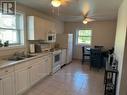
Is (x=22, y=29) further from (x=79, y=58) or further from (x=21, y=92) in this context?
(x=79, y=58)

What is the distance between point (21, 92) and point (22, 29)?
6.37 ft

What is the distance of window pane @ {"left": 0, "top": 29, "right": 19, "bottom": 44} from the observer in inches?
124

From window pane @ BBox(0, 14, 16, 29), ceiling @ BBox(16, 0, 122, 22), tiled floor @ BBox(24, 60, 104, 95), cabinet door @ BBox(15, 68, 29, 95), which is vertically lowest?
tiled floor @ BBox(24, 60, 104, 95)

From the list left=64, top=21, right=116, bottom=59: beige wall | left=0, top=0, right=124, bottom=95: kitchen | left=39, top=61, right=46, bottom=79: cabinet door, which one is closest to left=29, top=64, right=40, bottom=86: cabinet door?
left=0, top=0, right=124, bottom=95: kitchen

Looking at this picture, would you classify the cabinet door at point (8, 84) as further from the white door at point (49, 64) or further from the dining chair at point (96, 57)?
the dining chair at point (96, 57)

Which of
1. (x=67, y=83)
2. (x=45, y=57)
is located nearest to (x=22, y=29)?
(x=45, y=57)

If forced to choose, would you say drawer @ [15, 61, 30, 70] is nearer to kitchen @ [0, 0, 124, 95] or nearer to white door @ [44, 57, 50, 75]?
kitchen @ [0, 0, 124, 95]

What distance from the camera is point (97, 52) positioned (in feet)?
17.4

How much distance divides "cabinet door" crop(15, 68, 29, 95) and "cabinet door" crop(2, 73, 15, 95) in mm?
137

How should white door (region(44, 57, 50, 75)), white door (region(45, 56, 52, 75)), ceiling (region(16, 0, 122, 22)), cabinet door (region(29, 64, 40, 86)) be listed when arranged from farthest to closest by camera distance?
white door (region(45, 56, 52, 75)), white door (region(44, 57, 50, 75)), cabinet door (region(29, 64, 40, 86)), ceiling (region(16, 0, 122, 22))

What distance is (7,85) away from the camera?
235 cm

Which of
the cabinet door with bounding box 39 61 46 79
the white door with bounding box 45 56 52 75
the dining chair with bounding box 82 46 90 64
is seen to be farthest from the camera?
the dining chair with bounding box 82 46 90 64

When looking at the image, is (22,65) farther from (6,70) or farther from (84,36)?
(84,36)

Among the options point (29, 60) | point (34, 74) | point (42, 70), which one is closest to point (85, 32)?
point (42, 70)
